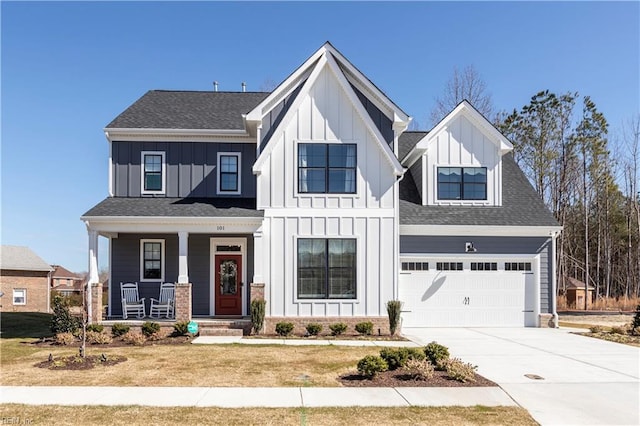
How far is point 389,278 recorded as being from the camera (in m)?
16.0

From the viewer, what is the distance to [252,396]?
818 centimetres

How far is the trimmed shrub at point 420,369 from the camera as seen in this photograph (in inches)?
365

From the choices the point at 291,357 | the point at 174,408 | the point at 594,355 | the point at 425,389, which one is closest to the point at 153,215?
the point at 291,357

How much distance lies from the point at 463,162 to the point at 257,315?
9.42m

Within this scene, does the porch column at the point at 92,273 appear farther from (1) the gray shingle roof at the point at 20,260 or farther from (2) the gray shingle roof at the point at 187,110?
(1) the gray shingle roof at the point at 20,260

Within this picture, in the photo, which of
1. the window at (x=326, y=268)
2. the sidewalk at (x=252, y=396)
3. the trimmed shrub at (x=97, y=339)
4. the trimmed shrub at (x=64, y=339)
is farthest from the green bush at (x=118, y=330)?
the sidewalk at (x=252, y=396)

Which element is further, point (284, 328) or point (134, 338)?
point (284, 328)

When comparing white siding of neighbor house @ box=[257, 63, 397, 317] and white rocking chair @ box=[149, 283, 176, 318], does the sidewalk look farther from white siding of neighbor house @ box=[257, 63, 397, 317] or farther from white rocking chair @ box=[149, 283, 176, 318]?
white rocking chair @ box=[149, 283, 176, 318]

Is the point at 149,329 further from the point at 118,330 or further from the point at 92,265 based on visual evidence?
the point at 92,265

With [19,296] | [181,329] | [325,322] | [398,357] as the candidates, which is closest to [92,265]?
[181,329]

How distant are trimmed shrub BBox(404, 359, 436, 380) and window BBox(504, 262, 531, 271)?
9531mm

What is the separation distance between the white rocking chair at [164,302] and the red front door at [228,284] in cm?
155

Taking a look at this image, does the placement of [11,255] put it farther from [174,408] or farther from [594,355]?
[594,355]

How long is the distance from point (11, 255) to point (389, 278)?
116 feet
